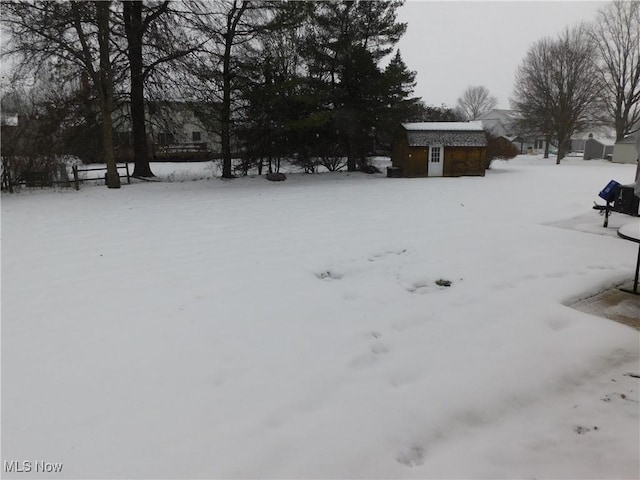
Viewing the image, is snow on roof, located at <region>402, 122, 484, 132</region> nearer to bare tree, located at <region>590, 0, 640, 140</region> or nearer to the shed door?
the shed door

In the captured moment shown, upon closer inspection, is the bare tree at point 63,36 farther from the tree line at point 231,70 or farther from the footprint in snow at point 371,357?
the footprint in snow at point 371,357

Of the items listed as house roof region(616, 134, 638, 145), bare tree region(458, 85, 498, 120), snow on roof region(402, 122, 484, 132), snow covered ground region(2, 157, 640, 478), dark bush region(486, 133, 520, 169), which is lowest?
snow covered ground region(2, 157, 640, 478)

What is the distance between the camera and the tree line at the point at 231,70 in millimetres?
14336

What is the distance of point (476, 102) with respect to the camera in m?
85.9

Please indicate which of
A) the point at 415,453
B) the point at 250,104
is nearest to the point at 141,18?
the point at 250,104

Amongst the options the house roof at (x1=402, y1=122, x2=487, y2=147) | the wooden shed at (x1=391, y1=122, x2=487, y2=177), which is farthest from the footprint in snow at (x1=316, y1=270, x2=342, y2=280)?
the house roof at (x1=402, y1=122, x2=487, y2=147)

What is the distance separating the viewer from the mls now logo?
2.29 meters

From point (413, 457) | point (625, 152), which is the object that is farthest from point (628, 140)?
point (413, 457)

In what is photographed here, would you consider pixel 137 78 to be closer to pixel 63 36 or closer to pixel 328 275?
pixel 63 36

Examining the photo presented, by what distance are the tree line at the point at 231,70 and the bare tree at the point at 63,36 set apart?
0.12ft

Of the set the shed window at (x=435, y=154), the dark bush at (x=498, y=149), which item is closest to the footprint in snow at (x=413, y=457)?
the shed window at (x=435, y=154)

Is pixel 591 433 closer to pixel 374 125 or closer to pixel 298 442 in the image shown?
pixel 298 442

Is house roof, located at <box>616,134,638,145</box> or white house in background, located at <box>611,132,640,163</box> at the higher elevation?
house roof, located at <box>616,134,638,145</box>

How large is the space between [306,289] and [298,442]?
2.55 metres
